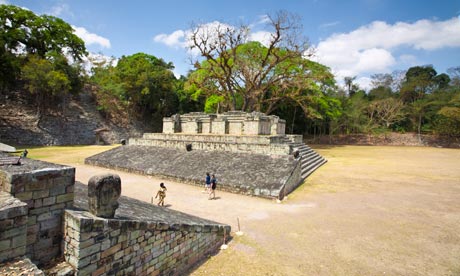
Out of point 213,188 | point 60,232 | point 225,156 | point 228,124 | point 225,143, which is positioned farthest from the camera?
point 228,124

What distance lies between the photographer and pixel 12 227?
3002mm

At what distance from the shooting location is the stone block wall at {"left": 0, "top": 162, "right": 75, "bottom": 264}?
3250 millimetres

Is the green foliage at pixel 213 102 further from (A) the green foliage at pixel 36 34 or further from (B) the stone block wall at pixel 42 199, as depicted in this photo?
(B) the stone block wall at pixel 42 199

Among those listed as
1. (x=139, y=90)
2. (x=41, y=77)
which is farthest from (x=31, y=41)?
(x=139, y=90)

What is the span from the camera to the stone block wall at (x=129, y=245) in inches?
135

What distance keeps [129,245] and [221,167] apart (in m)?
8.86

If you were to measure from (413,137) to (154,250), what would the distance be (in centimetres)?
4221

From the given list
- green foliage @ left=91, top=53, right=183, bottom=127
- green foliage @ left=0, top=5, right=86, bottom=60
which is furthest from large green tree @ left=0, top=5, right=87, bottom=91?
green foliage @ left=91, top=53, right=183, bottom=127

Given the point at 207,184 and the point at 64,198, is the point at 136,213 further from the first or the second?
the point at 207,184

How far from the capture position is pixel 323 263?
5.33 metres

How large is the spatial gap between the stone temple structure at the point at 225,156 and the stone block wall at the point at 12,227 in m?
8.22

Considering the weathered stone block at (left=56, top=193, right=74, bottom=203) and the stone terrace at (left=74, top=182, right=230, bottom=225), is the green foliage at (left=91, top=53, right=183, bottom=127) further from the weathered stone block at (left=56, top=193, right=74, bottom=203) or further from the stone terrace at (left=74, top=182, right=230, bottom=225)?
the weathered stone block at (left=56, top=193, right=74, bottom=203)

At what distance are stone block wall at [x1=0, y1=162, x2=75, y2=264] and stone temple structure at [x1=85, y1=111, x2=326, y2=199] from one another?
772 centimetres

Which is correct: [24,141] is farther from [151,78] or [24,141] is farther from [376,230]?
[376,230]
